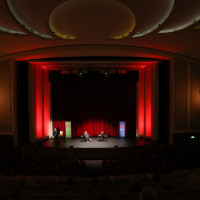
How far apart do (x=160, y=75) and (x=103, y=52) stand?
468 centimetres

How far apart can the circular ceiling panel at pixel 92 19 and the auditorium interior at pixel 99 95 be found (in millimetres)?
43

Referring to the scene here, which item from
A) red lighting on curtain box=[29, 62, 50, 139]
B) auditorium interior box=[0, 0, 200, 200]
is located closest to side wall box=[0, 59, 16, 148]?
auditorium interior box=[0, 0, 200, 200]

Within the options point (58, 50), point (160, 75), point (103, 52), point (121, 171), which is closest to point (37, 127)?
point (58, 50)

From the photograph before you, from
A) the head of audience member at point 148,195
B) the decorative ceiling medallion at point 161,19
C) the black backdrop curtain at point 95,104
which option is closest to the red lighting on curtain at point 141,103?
the black backdrop curtain at point 95,104

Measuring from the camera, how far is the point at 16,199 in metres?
2.62

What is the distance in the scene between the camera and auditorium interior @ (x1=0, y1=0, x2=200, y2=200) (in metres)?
6.42

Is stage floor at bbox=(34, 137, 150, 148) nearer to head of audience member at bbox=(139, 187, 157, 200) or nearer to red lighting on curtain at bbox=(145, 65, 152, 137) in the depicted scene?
red lighting on curtain at bbox=(145, 65, 152, 137)

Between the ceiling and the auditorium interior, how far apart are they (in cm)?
5

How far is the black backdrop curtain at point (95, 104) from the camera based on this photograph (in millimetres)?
15633

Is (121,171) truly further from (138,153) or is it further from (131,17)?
(131,17)

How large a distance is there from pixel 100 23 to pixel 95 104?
8.87 metres

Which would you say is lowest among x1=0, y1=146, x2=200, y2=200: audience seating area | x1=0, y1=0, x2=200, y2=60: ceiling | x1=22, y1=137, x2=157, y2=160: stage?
x1=22, y1=137, x2=157, y2=160: stage

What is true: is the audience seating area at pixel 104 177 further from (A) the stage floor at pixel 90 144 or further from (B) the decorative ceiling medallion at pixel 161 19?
(B) the decorative ceiling medallion at pixel 161 19

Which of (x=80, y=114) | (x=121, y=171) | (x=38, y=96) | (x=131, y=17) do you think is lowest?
(x=121, y=171)
